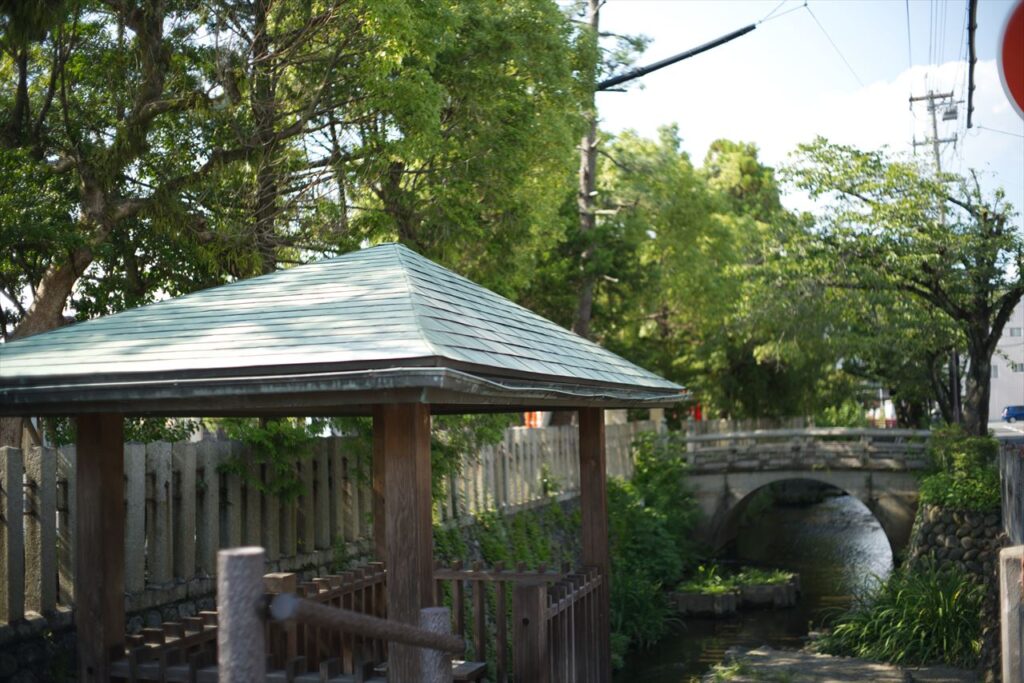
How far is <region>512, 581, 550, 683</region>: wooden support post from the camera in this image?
23.2 feet

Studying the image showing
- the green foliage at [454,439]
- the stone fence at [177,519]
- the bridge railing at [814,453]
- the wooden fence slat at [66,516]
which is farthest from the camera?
A: the bridge railing at [814,453]

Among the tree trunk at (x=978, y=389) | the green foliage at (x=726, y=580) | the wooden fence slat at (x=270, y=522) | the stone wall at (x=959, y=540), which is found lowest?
the green foliage at (x=726, y=580)

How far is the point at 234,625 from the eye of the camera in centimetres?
345

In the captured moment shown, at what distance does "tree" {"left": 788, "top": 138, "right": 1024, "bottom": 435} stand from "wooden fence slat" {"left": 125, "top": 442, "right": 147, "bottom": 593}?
1589 cm

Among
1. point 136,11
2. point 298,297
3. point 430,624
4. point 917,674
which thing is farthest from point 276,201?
point 917,674

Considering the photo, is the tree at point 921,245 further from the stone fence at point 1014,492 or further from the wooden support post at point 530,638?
the wooden support post at point 530,638

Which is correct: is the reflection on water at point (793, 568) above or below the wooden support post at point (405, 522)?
below

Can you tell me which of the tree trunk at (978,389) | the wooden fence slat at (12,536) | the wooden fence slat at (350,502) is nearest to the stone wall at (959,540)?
the tree trunk at (978,389)

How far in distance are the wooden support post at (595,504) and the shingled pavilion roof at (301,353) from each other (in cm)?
210

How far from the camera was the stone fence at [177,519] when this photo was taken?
24.2 ft

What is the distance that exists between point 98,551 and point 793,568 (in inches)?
854

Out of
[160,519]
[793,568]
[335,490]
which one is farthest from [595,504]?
[793,568]

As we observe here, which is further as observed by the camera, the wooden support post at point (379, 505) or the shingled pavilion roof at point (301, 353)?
the wooden support post at point (379, 505)

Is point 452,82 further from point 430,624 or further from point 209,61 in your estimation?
point 430,624
